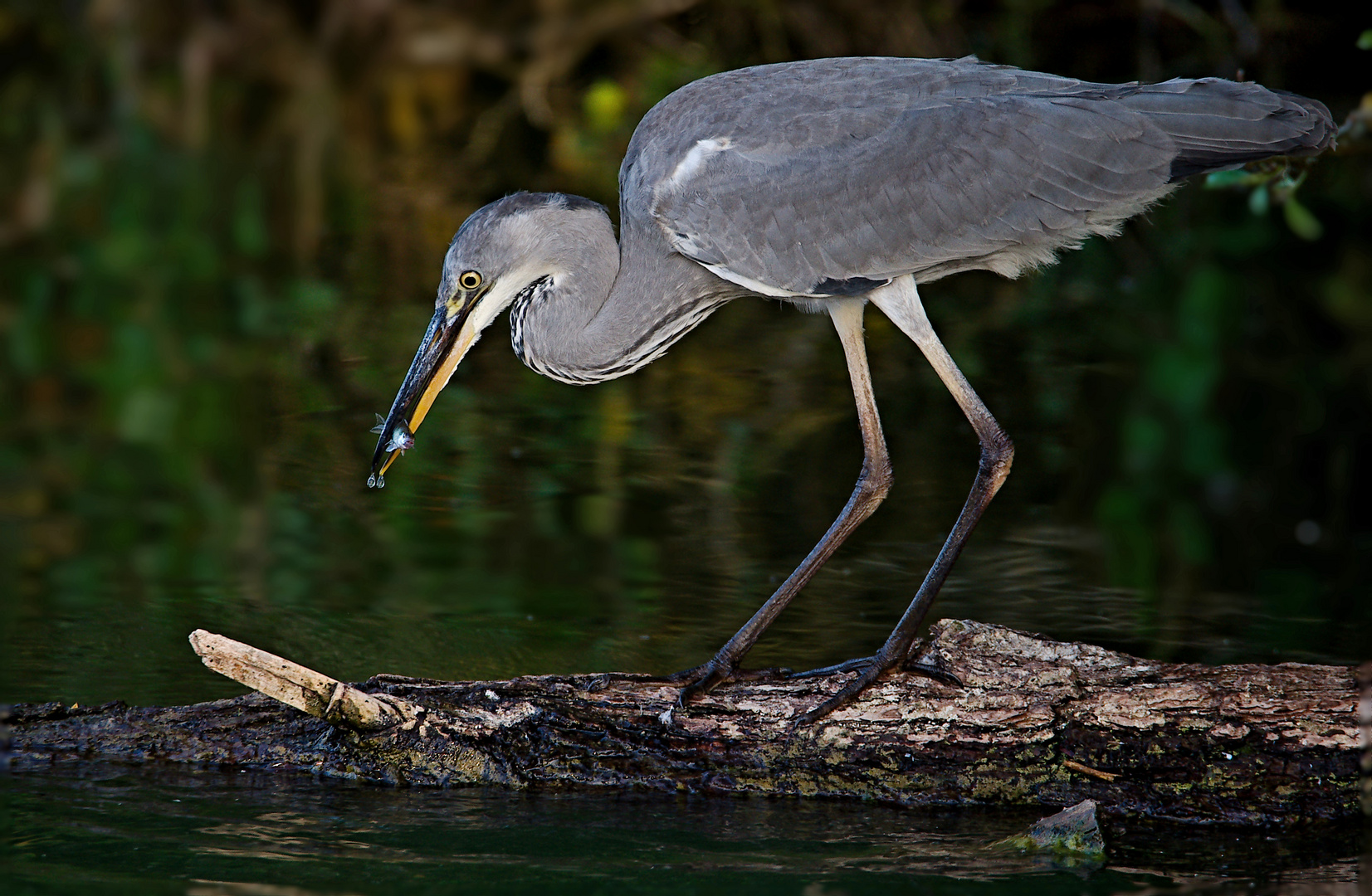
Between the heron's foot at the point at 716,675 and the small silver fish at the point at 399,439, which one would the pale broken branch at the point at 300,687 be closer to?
the heron's foot at the point at 716,675

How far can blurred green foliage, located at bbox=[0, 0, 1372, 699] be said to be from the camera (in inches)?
231

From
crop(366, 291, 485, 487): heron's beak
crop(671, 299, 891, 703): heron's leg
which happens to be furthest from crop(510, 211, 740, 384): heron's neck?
crop(671, 299, 891, 703): heron's leg

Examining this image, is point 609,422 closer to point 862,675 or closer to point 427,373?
point 427,373

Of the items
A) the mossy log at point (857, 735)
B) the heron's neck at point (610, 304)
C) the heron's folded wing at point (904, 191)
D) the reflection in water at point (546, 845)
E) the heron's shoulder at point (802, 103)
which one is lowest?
the reflection in water at point (546, 845)

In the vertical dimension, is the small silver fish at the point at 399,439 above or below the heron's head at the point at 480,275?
below

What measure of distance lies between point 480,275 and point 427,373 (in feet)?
1.19

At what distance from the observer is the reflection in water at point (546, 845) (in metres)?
3.82

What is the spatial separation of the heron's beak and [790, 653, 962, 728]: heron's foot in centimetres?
148

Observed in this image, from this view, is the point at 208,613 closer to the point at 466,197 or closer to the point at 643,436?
the point at 643,436

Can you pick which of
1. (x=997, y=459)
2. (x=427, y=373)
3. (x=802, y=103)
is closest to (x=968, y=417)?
(x=997, y=459)

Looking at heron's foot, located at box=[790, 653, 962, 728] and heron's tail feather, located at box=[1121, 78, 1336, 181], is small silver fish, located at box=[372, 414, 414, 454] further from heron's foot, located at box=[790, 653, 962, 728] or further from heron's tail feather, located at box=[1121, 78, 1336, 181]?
heron's tail feather, located at box=[1121, 78, 1336, 181]

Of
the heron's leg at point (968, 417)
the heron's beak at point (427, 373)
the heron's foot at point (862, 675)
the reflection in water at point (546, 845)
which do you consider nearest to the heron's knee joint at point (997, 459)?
the heron's leg at point (968, 417)

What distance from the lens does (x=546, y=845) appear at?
13.3ft

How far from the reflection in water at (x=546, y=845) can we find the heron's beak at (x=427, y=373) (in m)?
1.13
